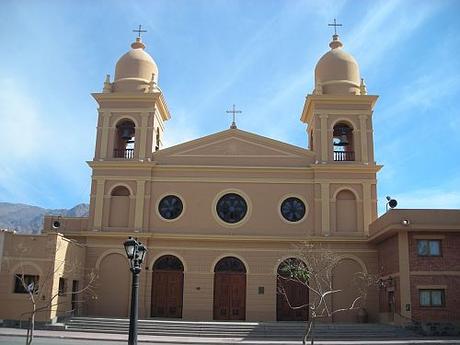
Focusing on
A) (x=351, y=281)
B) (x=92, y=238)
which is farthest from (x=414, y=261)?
(x=92, y=238)

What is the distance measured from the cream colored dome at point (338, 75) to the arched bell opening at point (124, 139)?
11.4 m

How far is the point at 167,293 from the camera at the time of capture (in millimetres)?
30688

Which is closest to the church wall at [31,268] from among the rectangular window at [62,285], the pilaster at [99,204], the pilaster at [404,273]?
the rectangular window at [62,285]

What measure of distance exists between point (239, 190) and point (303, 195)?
3.67m

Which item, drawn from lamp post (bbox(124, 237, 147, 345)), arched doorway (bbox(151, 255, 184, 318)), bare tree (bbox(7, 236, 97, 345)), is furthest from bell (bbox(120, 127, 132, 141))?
lamp post (bbox(124, 237, 147, 345))

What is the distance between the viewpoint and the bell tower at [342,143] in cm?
3128

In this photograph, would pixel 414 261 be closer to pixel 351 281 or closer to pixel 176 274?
pixel 351 281

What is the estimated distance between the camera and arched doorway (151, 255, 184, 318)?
100ft

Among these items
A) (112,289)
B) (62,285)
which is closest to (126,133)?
(112,289)

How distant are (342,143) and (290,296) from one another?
9523 mm

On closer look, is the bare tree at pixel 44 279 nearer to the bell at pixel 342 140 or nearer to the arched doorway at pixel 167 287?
the arched doorway at pixel 167 287

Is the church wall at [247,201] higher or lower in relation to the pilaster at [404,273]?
higher

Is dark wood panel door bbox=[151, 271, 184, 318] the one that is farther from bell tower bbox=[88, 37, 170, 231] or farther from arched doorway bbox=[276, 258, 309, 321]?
arched doorway bbox=[276, 258, 309, 321]

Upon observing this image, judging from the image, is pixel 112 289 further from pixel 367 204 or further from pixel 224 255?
pixel 367 204
